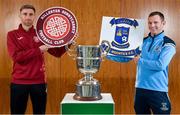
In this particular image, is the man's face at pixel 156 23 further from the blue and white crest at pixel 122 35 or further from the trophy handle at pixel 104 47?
the trophy handle at pixel 104 47

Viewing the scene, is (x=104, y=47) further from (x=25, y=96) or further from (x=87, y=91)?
(x=25, y=96)

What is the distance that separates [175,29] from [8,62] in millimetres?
2008

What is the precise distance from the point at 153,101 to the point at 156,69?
24 cm

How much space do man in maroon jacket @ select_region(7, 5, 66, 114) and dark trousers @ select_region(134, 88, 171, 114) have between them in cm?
79

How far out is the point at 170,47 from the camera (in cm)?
213

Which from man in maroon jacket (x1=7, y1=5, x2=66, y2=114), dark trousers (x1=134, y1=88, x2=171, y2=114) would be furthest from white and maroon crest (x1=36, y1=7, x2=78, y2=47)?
dark trousers (x1=134, y1=88, x2=171, y2=114)

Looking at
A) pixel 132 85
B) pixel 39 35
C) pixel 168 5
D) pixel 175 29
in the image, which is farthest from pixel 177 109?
pixel 39 35

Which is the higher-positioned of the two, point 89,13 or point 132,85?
point 89,13

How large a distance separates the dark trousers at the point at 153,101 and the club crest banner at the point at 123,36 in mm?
313

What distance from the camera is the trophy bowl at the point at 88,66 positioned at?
6.48 ft

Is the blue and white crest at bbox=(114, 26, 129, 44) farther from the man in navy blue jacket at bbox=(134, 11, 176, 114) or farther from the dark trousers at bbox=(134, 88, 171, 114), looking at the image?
the dark trousers at bbox=(134, 88, 171, 114)

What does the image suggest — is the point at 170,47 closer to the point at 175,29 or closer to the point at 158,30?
the point at 158,30

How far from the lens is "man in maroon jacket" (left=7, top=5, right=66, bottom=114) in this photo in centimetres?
233

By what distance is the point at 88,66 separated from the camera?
2000mm
